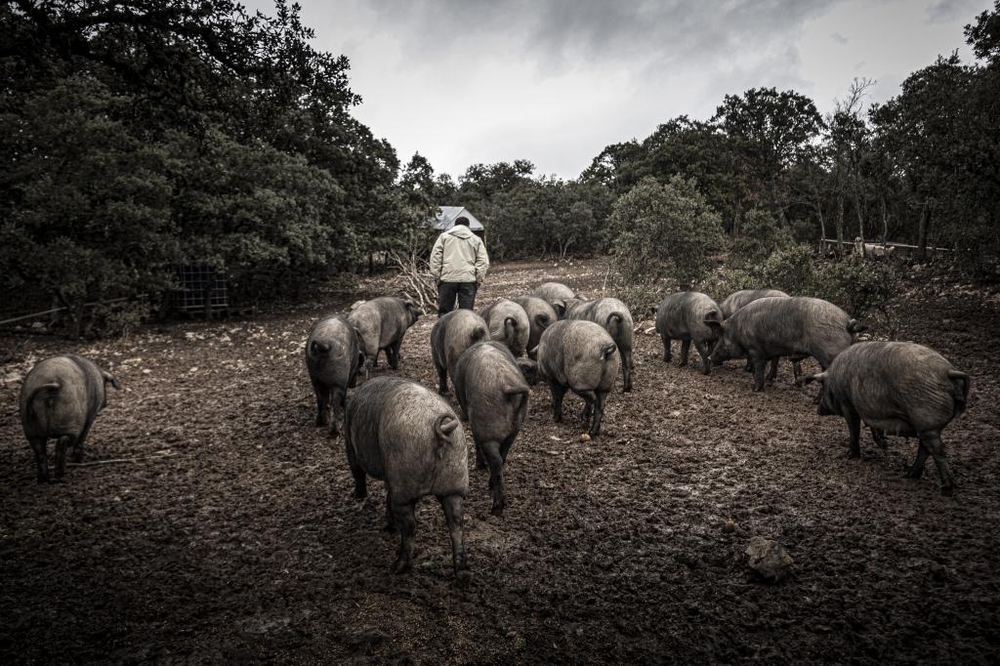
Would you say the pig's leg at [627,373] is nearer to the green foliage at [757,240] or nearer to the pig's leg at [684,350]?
the pig's leg at [684,350]

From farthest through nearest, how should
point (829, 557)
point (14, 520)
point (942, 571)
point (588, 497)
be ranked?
point (588, 497), point (14, 520), point (829, 557), point (942, 571)

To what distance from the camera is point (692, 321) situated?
8.83 metres

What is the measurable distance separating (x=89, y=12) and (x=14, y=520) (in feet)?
15.6

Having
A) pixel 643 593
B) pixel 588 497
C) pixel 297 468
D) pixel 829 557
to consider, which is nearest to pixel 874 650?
pixel 829 557

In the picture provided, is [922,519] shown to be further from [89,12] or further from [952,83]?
[952,83]

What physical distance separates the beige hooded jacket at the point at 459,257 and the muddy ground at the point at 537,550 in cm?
368

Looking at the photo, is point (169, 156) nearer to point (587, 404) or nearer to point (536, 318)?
point (536, 318)

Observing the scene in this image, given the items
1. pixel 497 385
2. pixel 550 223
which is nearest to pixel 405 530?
pixel 497 385

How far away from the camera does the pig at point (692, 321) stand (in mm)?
8727

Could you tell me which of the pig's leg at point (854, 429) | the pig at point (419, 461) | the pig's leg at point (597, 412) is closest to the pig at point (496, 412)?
the pig at point (419, 461)

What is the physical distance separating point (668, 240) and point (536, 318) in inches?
314

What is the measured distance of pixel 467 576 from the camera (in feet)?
11.7

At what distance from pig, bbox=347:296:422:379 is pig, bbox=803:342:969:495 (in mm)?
6143

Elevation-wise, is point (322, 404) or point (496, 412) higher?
point (496, 412)
